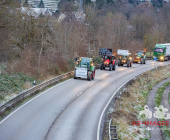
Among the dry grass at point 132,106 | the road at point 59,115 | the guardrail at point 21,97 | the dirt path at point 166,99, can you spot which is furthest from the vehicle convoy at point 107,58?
the guardrail at point 21,97

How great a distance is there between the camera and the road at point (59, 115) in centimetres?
1206

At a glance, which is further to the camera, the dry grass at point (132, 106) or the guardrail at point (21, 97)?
the dry grass at point (132, 106)

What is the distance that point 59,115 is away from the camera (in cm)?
1496

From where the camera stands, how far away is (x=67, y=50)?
36.7m

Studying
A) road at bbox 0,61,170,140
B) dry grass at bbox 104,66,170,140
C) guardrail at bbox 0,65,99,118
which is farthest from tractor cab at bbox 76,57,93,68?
dry grass at bbox 104,66,170,140

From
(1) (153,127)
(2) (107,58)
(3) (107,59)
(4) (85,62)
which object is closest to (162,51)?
(2) (107,58)

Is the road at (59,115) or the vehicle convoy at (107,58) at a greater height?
the vehicle convoy at (107,58)

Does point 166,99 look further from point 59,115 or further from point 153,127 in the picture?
point 59,115

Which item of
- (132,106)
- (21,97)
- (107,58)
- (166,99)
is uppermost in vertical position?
(107,58)

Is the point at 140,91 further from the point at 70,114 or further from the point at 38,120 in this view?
the point at 38,120

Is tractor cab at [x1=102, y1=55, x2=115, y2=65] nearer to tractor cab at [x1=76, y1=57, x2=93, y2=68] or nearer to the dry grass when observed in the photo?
the dry grass

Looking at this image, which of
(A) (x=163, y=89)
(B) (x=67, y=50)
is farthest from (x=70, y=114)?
(B) (x=67, y=50)

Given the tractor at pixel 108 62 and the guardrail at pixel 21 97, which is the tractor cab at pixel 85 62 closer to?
the guardrail at pixel 21 97

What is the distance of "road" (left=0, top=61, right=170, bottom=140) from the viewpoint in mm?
12062
